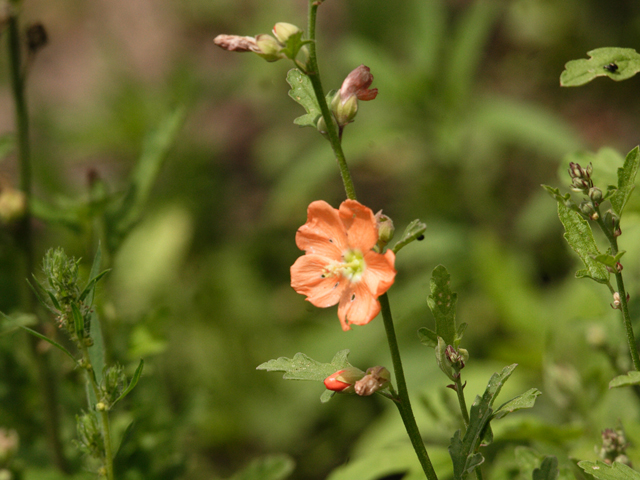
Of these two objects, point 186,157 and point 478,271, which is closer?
point 478,271

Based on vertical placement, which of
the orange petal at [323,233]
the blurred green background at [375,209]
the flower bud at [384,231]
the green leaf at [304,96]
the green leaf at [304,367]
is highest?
the green leaf at [304,96]

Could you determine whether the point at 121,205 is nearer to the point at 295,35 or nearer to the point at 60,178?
the point at 295,35

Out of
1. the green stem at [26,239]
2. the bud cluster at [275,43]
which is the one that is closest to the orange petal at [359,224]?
the bud cluster at [275,43]

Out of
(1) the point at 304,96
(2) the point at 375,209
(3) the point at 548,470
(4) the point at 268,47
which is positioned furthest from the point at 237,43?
(2) the point at 375,209

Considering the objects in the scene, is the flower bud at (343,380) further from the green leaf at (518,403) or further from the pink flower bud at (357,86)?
the pink flower bud at (357,86)

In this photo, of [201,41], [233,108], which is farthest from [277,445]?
[201,41]

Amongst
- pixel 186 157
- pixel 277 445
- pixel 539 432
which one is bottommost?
pixel 277 445

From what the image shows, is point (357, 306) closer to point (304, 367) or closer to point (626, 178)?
point (304, 367)
